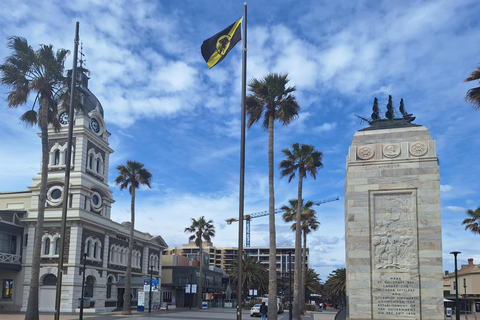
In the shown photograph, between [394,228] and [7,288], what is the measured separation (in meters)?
41.2

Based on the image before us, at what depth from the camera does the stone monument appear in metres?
18.7

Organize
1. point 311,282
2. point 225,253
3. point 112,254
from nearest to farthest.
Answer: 1. point 112,254
2. point 311,282
3. point 225,253

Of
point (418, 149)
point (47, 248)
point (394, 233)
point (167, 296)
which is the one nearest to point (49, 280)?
→ point (47, 248)

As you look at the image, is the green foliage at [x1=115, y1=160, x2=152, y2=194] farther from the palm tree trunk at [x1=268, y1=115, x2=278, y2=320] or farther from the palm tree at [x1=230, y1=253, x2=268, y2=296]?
the palm tree at [x1=230, y1=253, x2=268, y2=296]

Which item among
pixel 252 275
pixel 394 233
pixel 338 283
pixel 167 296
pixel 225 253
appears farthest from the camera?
pixel 225 253

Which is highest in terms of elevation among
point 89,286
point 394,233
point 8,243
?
point 394,233

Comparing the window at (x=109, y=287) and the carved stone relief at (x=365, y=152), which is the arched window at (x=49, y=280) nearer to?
the window at (x=109, y=287)

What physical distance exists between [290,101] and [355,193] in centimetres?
1262

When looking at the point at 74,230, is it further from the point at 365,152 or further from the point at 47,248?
the point at 365,152

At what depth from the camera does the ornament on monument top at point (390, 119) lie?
20797mm

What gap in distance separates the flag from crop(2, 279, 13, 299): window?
130ft

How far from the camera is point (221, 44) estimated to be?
17.6 metres

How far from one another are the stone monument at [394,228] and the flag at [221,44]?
704 centimetres

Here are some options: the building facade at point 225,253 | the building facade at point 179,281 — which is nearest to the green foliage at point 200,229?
the building facade at point 179,281
